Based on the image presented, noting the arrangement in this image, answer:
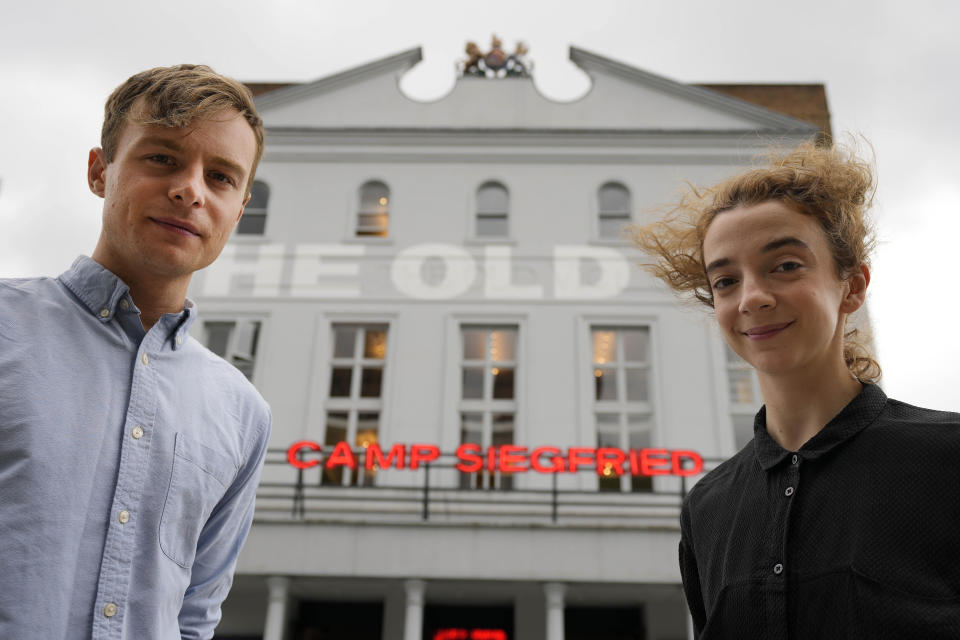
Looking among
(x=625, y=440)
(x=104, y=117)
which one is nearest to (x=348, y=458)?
(x=625, y=440)

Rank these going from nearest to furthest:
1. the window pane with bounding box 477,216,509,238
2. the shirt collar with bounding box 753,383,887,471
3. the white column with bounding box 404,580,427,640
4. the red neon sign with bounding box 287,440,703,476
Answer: the shirt collar with bounding box 753,383,887,471, the white column with bounding box 404,580,427,640, the red neon sign with bounding box 287,440,703,476, the window pane with bounding box 477,216,509,238

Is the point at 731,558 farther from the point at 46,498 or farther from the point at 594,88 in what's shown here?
the point at 594,88

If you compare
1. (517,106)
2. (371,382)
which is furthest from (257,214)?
(517,106)

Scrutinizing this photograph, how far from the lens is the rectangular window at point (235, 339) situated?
14.0 metres

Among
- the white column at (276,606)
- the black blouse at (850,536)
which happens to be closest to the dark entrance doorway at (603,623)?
the white column at (276,606)

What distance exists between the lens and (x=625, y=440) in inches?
524

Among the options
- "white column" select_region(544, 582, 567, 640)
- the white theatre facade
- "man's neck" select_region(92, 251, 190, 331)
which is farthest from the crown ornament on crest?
"man's neck" select_region(92, 251, 190, 331)

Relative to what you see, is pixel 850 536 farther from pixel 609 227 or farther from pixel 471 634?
pixel 609 227

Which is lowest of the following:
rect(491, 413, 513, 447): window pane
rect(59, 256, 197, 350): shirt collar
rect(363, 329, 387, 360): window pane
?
rect(59, 256, 197, 350): shirt collar

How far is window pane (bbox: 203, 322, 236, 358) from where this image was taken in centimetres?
1422

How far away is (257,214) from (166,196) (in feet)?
47.4

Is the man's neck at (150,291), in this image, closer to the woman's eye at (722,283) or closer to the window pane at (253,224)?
the woman's eye at (722,283)

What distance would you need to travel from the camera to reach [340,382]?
13.9 m

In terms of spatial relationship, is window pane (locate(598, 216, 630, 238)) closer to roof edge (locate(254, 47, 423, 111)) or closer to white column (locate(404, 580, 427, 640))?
roof edge (locate(254, 47, 423, 111))
